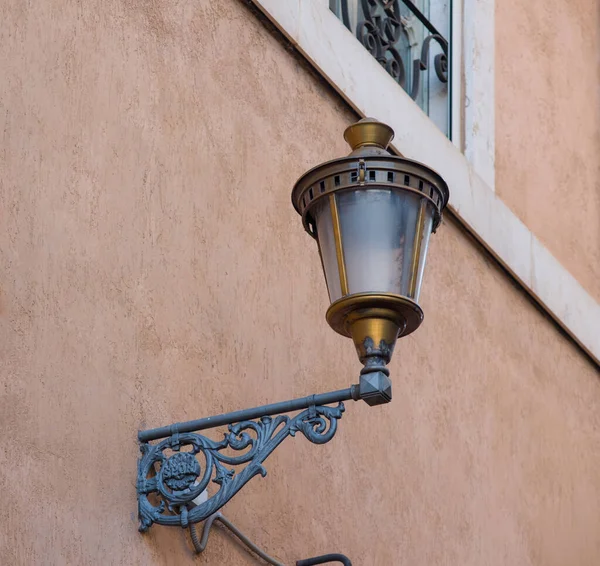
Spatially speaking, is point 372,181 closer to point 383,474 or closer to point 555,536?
point 383,474

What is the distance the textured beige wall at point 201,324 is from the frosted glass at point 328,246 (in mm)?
637

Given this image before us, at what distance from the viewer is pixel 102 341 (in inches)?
169

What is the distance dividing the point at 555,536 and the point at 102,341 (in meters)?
2.45

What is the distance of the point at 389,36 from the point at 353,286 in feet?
8.07

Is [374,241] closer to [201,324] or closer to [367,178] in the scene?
[367,178]

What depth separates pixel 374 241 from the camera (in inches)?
155

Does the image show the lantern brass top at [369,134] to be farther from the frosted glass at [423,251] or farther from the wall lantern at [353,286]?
the frosted glass at [423,251]

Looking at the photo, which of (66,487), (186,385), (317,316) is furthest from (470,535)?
(66,487)

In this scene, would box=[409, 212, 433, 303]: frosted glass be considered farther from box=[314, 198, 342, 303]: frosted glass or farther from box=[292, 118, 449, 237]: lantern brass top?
box=[314, 198, 342, 303]: frosted glass

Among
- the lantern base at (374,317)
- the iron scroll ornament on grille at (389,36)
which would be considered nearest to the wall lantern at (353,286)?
the lantern base at (374,317)

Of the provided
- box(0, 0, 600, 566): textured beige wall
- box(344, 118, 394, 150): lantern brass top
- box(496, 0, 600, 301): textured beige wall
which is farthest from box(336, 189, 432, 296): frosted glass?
box(496, 0, 600, 301): textured beige wall

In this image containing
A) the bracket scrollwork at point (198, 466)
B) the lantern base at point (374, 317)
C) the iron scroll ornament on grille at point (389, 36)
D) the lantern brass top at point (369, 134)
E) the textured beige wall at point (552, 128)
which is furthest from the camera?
the textured beige wall at point (552, 128)

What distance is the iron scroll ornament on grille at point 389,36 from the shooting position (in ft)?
19.9

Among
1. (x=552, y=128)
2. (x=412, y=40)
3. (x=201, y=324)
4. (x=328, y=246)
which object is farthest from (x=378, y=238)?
(x=552, y=128)
